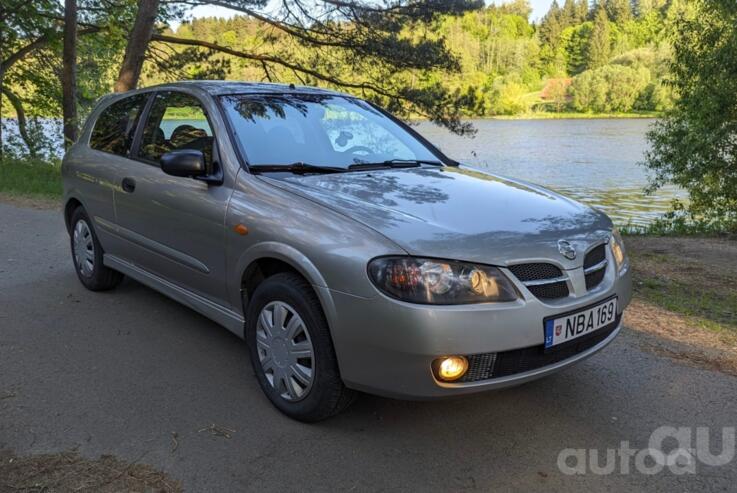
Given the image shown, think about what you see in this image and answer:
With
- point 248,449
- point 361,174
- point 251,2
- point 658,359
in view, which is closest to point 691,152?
point 251,2

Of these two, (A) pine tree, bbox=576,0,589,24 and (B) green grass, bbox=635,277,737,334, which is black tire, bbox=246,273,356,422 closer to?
(B) green grass, bbox=635,277,737,334

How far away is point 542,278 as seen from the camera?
292cm

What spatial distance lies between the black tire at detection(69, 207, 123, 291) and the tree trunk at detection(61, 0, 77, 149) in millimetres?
13306

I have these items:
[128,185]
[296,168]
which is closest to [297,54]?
[128,185]

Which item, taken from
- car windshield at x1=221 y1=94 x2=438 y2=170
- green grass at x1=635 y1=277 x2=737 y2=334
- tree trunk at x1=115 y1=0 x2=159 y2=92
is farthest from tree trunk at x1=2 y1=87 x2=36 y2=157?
green grass at x1=635 y1=277 x2=737 y2=334

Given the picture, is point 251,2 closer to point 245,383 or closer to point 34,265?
point 34,265

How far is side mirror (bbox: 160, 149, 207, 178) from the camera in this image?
11.8 ft

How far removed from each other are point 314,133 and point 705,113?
13.3 m

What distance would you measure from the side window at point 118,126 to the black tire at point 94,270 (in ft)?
2.06

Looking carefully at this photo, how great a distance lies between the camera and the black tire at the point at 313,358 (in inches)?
118

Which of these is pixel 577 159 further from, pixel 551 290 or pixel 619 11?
pixel 619 11

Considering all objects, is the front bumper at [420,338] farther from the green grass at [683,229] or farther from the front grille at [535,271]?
the green grass at [683,229]

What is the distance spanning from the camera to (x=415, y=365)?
2732mm

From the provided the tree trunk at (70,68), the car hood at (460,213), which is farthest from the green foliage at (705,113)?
the tree trunk at (70,68)
